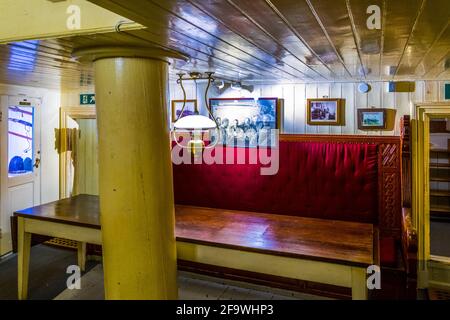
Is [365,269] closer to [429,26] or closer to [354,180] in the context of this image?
[429,26]

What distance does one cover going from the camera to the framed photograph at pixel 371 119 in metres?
3.65

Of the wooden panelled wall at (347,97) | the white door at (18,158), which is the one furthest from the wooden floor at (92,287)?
the wooden panelled wall at (347,97)

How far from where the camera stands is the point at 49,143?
17.1ft

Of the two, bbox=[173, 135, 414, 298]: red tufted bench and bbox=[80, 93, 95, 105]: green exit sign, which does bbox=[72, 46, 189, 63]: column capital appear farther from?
bbox=[80, 93, 95, 105]: green exit sign

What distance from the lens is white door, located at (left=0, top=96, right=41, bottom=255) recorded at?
4.52 metres

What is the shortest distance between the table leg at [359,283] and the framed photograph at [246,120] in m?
2.02

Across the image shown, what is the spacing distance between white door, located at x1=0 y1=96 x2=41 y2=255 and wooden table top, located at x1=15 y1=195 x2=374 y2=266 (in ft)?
4.84

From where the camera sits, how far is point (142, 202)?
1.63m

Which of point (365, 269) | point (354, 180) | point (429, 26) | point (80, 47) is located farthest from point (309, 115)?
point (80, 47)

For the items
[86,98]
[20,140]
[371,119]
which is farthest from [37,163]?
[371,119]

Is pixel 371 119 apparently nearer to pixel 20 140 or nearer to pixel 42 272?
pixel 42 272

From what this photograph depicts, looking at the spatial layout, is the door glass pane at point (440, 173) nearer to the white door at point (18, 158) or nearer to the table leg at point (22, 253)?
the table leg at point (22, 253)

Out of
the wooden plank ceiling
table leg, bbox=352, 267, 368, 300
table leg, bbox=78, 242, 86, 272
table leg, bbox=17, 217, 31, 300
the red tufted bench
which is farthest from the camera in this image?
table leg, bbox=78, 242, 86, 272

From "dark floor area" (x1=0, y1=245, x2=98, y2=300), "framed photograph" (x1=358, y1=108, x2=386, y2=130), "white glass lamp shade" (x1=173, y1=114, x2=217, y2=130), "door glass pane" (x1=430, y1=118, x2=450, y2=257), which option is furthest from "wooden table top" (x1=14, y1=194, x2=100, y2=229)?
"door glass pane" (x1=430, y1=118, x2=450, y2=257)
